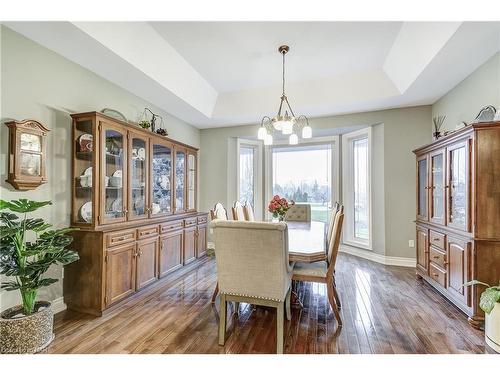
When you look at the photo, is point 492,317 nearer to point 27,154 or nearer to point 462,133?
point 462,133

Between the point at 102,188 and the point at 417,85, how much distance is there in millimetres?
3899

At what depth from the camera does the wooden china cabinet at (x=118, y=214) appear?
2443 millimetres

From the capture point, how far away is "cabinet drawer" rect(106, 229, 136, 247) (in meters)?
2.46

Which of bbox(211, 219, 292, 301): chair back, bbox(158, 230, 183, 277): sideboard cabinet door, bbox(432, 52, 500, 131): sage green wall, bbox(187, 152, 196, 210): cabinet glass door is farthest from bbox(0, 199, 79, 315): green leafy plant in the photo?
bbox(432, 52, 500, 131): sage green wall

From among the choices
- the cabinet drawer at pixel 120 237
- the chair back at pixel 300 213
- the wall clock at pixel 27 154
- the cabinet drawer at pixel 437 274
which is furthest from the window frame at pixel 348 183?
the wall clock at pixel 27 154

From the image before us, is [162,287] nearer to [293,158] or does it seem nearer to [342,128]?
[293,158]

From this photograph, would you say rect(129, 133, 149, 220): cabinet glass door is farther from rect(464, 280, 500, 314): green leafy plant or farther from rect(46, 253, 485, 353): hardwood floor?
rect(464, 280, 500, 314): green leafy plant

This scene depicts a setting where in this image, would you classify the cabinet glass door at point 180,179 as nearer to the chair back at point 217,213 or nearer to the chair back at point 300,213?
the chair back at point 217,213

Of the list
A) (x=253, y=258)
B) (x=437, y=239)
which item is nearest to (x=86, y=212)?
(x=253, y=258)

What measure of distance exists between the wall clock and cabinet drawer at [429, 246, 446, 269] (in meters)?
4.11

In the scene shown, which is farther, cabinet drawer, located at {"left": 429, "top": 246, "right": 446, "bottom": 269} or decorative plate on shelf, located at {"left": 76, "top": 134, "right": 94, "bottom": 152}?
cabinet drawer, located at {"left": 429, "top": 246, "right": 446, "bottom": 269}

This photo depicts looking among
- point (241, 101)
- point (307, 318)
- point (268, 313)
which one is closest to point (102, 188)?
point (268, 313)

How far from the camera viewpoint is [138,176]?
314cm
